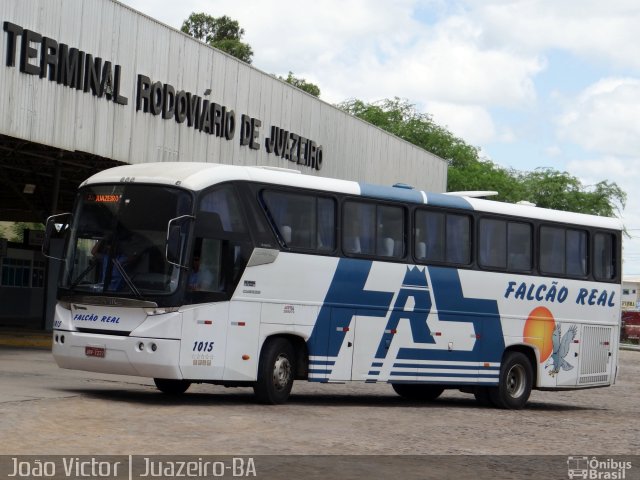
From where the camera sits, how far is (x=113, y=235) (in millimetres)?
16062

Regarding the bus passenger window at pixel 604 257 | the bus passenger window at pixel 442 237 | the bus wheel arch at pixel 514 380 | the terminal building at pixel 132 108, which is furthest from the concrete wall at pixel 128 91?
the bus passenger window at pixel 604 257

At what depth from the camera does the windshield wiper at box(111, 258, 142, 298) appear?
617 inches

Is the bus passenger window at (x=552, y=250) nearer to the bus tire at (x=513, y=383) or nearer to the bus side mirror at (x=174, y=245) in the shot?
the bus tire at (x=513, y=383)

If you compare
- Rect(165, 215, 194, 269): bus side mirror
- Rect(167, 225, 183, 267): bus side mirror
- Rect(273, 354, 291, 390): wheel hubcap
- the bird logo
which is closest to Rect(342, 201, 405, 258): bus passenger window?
Rect(273, 354, 291, 390): wheel hubcap

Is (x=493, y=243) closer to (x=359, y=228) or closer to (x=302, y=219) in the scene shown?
(x=359, y=228)

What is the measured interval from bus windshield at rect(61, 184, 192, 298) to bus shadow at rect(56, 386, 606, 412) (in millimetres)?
1464

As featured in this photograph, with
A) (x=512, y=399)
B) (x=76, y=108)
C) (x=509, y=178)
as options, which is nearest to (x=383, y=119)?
(x=509, y=178)

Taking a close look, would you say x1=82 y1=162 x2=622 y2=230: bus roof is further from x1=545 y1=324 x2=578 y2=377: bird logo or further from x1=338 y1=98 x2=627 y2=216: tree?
x1=338 y1=98 x2=627 y2=216: tree

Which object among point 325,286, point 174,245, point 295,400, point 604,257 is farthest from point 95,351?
point 604,257

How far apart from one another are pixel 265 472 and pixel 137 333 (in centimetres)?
548

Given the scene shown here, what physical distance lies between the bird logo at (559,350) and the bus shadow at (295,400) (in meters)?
0.72

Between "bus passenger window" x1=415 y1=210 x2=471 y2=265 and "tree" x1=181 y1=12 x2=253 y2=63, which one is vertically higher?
"tree" x1=181 y1=12 x2=253 y2=63

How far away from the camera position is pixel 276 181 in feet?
56.5

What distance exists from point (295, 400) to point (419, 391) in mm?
3573
